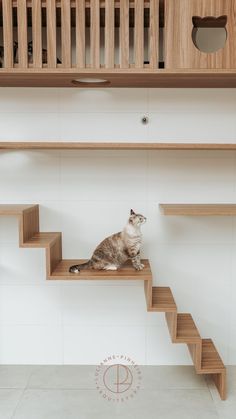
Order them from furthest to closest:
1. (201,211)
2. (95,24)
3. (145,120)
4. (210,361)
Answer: (145,120), (210,361), (201,211), (95,24)

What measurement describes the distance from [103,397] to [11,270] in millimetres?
792

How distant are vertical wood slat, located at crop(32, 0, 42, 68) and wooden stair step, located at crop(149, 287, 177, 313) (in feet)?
3.88

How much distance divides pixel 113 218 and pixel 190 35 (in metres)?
0.94

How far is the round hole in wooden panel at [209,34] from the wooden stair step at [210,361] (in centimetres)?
143

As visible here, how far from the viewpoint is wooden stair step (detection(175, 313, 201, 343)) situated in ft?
5.68

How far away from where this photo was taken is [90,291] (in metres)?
2.04

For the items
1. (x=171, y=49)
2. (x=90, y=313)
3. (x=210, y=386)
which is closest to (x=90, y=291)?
(x=90, y=313)

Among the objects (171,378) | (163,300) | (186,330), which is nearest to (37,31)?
(163,300)

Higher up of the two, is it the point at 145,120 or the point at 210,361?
the point at 145,120

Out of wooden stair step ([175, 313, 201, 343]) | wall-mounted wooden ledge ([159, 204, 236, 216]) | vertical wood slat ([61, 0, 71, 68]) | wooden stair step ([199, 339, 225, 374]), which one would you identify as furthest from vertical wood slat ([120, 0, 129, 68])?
wooden stair step ([199, 339, 225, 374])

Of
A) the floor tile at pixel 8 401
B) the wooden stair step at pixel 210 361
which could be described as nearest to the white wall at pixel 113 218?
the wooden stair step at pixel 210 361

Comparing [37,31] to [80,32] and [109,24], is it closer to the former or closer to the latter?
[80,32]

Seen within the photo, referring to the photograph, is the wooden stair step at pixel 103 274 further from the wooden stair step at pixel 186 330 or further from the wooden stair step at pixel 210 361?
the wooden stair step at pixel 210 361

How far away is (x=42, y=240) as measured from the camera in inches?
70.4
